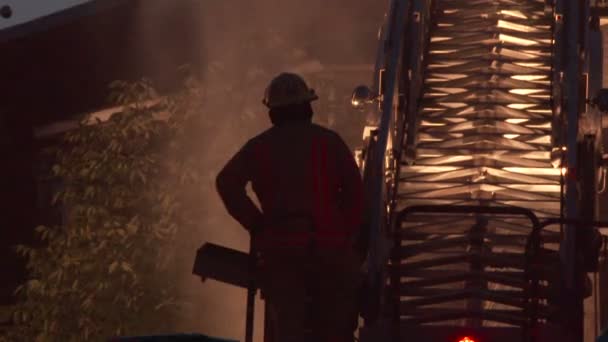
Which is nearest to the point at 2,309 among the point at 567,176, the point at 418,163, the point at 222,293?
the point at 222,293

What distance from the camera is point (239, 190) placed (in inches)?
367

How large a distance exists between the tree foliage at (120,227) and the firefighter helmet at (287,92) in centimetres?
718

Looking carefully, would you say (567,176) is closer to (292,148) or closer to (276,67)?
(292,148)

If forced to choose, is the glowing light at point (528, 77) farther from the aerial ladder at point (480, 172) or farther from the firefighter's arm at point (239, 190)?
the firefighter's arm at point (239, 190)

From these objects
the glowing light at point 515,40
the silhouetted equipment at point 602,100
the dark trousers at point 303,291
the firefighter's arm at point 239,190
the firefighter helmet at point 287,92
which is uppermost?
the glowing light at point 515,40

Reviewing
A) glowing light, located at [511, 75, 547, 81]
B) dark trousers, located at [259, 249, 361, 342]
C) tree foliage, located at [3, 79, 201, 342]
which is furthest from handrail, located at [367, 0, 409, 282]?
tree foliage, located at [3, 79, 201, 342]

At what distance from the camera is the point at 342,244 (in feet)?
30.1

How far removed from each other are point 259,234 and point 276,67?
8.43 metres

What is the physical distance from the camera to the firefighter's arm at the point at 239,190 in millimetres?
9258

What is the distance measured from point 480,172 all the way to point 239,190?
3777 mm

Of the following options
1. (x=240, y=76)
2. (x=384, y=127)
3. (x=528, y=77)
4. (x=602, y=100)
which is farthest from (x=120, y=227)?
(x=602, y=100)

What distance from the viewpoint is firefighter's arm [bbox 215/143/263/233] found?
30.4 ft

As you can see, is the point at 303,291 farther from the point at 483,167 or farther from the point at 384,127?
the point at 483,167

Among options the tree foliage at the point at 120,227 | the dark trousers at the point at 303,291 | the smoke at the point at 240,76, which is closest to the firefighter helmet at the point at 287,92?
the dark trousers at the point at 303,291
